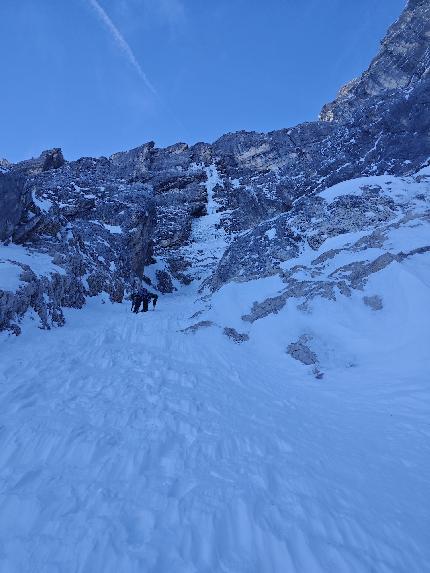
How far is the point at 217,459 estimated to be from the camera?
17.6ft

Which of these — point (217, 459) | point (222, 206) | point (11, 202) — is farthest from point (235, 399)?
point (222, 206)

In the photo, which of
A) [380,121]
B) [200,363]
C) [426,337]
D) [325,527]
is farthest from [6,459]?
[380,121]

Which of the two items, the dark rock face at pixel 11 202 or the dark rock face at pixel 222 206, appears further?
the dark rock face at pixel 222 206

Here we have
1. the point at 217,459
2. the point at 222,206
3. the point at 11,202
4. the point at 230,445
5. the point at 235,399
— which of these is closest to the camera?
the point at 217,459

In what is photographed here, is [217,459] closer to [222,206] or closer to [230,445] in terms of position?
[230,445]

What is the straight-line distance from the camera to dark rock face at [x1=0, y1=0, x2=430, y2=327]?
2075 cm

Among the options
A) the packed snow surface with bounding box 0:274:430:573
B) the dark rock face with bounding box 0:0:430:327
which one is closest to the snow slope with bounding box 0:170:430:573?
the packed snow surface with bounding box 0:274:430:573

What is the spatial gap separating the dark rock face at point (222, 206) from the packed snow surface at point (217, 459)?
5.01m

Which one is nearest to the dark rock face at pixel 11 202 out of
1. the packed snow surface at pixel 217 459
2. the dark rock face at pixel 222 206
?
the dark rock face at pixel 222 206

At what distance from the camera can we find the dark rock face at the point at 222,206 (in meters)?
20.8

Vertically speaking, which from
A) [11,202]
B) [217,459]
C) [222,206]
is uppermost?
[222,206]

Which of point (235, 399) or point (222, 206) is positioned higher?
point (222, 206)

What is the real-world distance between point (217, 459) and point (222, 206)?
5876 cm

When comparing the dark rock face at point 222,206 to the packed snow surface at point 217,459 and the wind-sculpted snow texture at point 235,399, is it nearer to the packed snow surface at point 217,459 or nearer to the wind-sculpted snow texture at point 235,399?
the wind-sculpted snow texture at point 235,399
